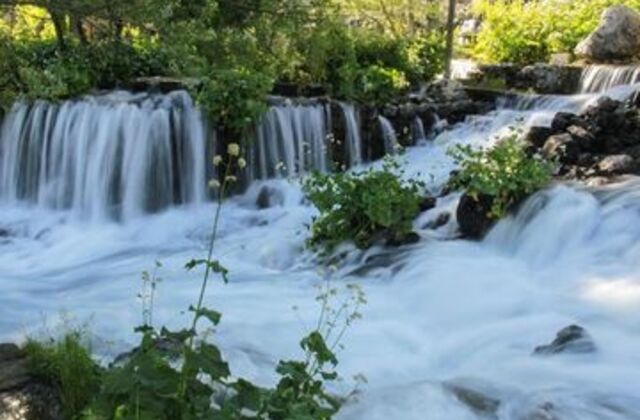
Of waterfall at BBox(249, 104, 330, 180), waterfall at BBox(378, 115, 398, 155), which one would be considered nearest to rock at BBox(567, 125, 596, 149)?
waterfall at BBox(378, 115, 398, 155)

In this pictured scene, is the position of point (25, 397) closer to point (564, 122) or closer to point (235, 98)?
point (235, 98)

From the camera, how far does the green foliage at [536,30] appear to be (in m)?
18.2

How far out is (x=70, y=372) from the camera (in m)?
4.34

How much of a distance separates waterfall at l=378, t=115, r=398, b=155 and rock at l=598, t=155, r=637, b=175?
3.85 meters

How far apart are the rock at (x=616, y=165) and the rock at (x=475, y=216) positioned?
1650 millimetres

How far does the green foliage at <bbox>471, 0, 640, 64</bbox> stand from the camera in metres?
18.2

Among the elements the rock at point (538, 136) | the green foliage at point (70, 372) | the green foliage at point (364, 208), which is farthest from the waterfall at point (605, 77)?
the green foliage at point (70, 372)

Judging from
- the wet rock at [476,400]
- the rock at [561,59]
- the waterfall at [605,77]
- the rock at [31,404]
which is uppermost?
the rock at [561,59]

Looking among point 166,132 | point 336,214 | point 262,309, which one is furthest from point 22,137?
point 262,309

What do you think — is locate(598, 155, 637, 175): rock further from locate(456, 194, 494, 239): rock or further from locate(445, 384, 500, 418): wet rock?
locate(445, 384, 500, 418): wet rock

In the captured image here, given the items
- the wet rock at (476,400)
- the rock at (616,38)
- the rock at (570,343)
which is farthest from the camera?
the rock at (616,38)

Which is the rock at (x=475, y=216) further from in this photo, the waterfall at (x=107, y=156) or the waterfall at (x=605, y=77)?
the waterfall at (x=605, y=77)

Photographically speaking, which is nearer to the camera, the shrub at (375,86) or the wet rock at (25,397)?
the wet rock at (25,397)

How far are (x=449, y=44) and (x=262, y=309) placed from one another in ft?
33.4
